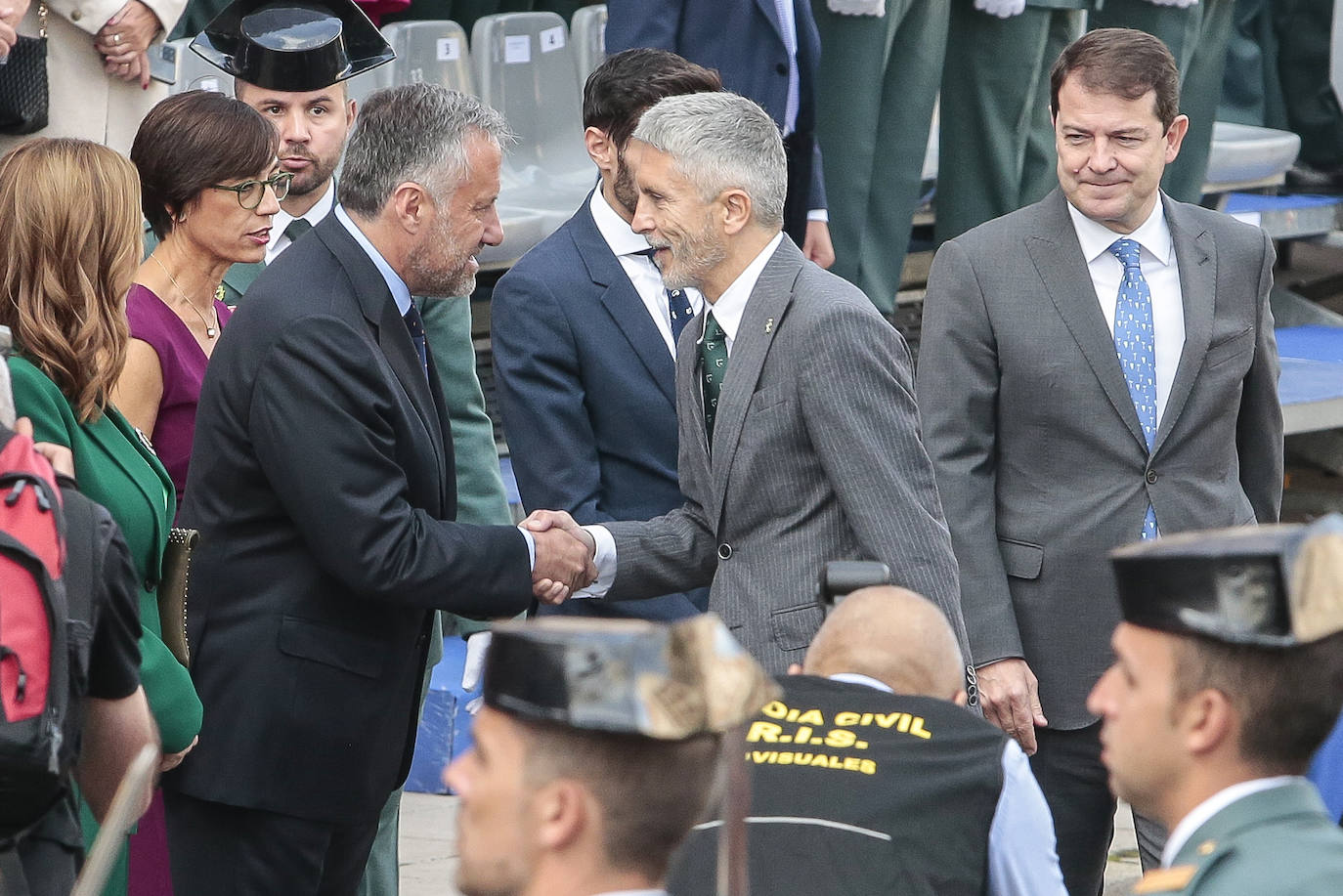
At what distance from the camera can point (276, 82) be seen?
183 inches

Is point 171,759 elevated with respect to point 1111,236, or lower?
lower

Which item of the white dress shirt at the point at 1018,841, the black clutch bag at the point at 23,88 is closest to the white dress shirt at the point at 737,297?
the white dress shirt at the point at 1018,841

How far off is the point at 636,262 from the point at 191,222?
88 cm

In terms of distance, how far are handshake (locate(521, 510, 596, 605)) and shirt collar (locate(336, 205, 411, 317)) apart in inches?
18.1

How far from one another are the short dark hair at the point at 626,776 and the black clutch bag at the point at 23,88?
308 cm

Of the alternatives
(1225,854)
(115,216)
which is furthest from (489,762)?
(115,216)

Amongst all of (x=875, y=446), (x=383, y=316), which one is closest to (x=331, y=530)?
(x=383, y=316)

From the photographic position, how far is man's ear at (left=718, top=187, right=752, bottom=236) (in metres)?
3.49

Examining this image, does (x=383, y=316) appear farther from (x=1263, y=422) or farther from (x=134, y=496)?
(x=1263, y=422)

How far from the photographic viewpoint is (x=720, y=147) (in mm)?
3525

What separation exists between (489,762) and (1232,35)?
8.35 meters

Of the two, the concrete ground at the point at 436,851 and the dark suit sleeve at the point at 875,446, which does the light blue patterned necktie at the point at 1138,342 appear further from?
the concrete ground at the point at 436,851

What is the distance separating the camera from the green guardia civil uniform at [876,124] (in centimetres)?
668

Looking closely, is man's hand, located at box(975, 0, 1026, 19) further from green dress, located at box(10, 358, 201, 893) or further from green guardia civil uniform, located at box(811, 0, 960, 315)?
green dress, located at box(10, 358, 201, 893)
